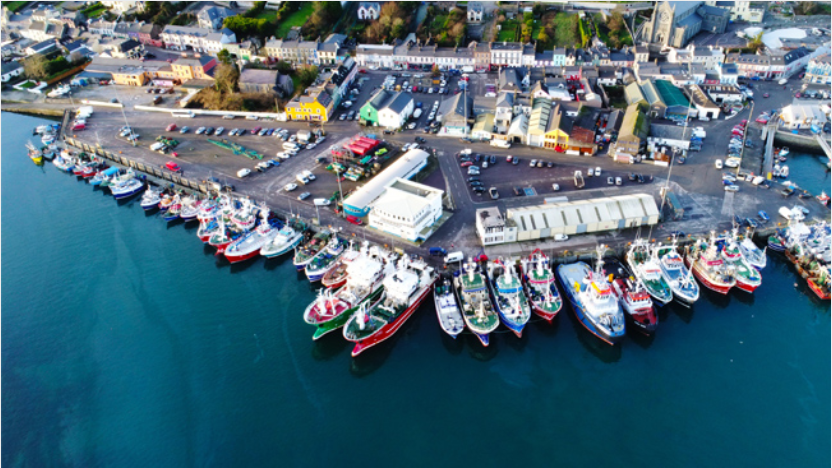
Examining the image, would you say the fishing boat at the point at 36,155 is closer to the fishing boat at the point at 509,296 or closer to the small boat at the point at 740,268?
the fishing boat at the point at 509,296

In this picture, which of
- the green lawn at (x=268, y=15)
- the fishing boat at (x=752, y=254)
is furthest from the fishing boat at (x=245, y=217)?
the green lawn at (x=268, y=15)

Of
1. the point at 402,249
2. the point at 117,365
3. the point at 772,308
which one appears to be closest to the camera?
the point at 117,365

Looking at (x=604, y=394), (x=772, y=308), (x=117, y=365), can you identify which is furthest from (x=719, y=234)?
(x=117, y=365)

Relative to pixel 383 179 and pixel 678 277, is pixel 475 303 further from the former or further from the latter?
pixel 383 179

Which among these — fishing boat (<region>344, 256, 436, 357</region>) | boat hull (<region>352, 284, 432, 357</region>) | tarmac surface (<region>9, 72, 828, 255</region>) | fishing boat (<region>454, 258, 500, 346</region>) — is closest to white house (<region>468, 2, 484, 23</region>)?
tarmac surface (<region>9, 72, 828, 255</region>)

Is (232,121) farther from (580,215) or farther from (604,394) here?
(604,394)

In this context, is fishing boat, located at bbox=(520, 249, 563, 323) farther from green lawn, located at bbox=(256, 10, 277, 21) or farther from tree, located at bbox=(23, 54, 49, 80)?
tree, located at bbox=(23, 54, 49, 80)
